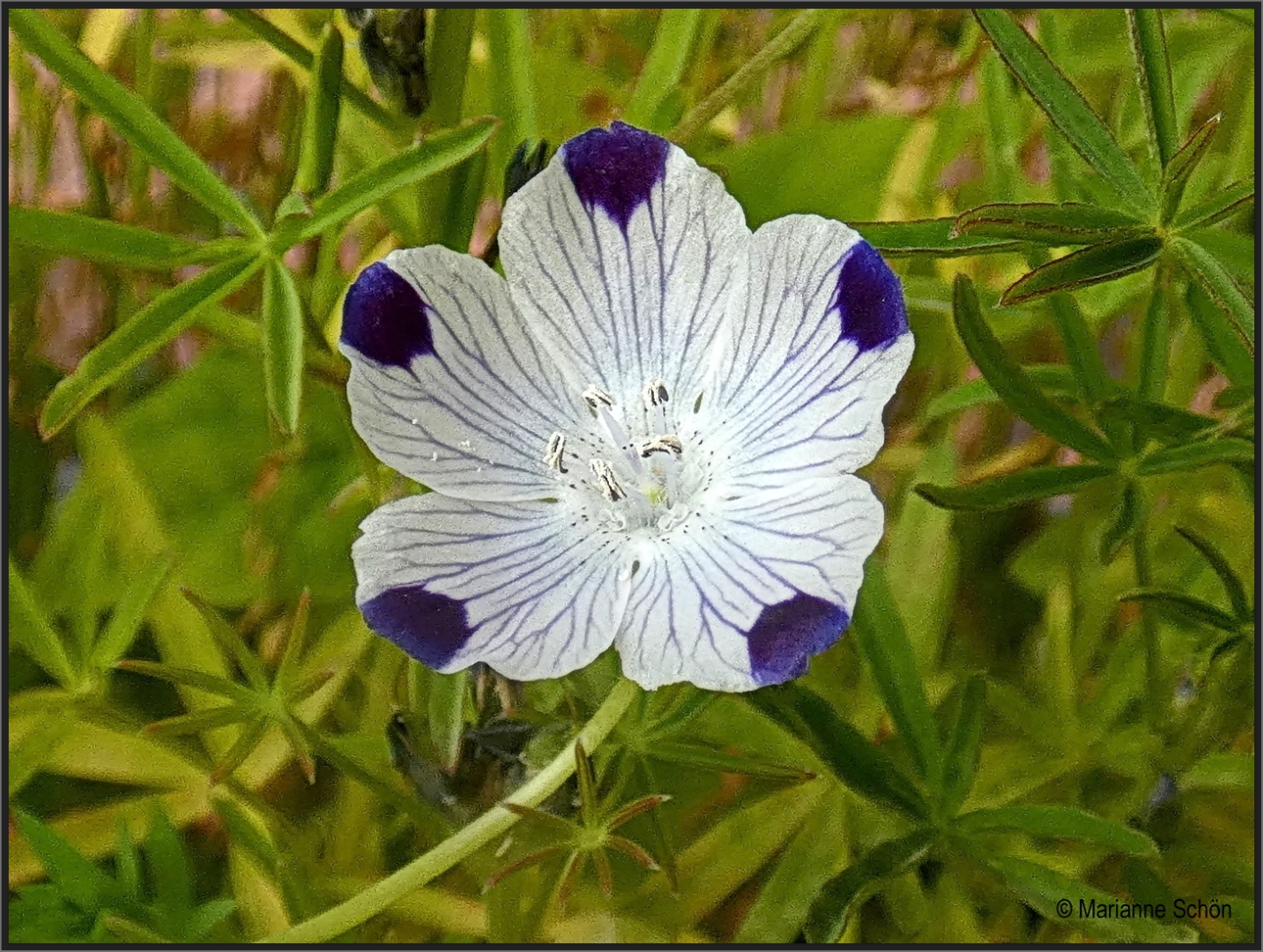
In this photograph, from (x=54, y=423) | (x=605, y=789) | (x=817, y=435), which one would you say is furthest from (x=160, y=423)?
(x=817, y=435)

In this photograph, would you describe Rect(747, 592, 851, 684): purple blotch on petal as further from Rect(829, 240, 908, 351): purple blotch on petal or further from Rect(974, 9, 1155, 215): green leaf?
Rect(974, 9, 1155, 215): green leaf

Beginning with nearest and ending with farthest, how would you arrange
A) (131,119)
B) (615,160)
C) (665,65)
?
(615,160), (131,119), (665,65)

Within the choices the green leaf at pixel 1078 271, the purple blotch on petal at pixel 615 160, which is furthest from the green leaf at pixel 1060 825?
the purple blotch on petal at pixel 615 160

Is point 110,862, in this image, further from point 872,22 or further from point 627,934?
point 872,22

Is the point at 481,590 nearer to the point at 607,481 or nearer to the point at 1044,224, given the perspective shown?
the point at 607,481

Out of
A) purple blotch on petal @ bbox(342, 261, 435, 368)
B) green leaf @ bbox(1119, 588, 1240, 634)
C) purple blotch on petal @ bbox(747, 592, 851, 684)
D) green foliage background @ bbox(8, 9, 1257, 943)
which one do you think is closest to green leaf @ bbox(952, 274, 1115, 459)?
green foliage background @ bbox(8, 9, 1257, 943)

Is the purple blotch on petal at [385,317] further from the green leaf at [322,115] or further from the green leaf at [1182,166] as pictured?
the green leaf at [1182,166]

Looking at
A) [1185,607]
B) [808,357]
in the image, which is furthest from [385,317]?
[1185,607]
